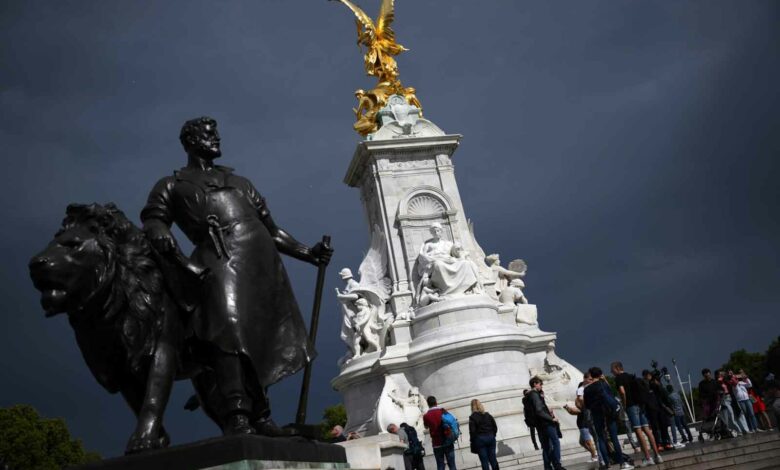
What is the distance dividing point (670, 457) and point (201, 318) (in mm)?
8102

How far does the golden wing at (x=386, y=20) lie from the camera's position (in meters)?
25.0

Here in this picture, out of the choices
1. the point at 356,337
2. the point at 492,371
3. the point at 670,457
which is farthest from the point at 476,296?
the point at 670,457

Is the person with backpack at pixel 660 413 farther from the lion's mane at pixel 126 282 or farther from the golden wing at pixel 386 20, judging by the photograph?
the golden wing at pixel 386 20

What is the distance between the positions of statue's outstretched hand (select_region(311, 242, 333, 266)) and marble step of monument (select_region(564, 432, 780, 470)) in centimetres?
650

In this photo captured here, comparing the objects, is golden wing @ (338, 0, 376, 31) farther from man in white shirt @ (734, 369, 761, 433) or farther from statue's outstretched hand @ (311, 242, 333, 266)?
statue's outstretched hand @ (311, 242, 333, 266)

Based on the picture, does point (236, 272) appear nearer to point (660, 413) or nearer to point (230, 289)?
point (230, 289)

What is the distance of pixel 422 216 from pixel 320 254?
16.3 metres

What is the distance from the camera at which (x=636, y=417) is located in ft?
34.0

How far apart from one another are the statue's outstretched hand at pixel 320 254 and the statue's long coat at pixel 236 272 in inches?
18.1

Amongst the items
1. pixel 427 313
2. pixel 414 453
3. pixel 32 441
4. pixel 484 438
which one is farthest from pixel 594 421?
pixel 32 441

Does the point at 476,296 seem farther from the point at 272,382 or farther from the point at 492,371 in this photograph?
the point at 272,382

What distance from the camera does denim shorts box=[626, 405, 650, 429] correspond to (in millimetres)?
10234

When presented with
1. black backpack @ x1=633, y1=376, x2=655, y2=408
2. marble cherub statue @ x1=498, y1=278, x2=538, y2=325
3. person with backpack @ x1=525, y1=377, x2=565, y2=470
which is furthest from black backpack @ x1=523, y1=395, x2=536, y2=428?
marble cherub statue @ x1=498, y1=278, x2=538, y2=325

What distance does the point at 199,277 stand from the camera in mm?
4078
